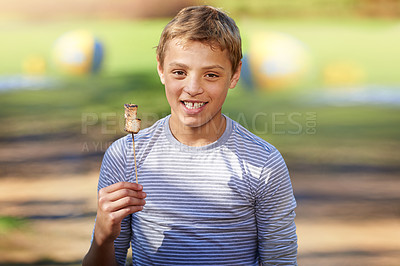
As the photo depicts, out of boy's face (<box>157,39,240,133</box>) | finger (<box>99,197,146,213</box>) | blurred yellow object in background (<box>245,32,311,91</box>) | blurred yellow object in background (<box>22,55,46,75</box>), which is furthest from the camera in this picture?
blurred yellow object in background (<box>22,55,46,75</box>)

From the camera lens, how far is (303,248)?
3.11m

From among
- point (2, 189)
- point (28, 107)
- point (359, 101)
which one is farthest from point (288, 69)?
point (2, 189)

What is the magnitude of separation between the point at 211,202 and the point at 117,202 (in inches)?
10.4

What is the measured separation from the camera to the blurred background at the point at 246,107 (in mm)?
3424

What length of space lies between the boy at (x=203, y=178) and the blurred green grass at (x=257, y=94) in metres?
3.11

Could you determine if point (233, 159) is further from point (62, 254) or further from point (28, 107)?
point (28, 107)

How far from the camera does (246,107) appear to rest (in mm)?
5391

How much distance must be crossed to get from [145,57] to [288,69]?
172 cm

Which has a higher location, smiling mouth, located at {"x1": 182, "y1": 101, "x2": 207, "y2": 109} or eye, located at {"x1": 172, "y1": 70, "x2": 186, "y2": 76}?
eye, located at {"x1": 172, "y1": 70, "x2": 186, "y2": 76}

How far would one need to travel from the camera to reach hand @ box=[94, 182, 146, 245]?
3.85 feet

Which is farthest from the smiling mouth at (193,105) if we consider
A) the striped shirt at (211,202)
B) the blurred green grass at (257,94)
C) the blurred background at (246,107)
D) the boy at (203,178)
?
the blurred green grass at (257,94)

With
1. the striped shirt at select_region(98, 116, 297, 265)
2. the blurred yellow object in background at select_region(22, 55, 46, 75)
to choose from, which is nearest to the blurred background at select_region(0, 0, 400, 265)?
the blurred yellow object in background at select_region(22, 55, 46, 75)

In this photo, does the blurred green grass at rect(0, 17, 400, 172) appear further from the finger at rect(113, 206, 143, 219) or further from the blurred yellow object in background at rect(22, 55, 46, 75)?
the finger at rect(113, 206, 143, 219)

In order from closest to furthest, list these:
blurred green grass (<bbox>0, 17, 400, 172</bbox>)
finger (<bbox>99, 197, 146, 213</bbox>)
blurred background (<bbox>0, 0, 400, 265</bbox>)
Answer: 1. finger (<bbox>99, 197, 146, 213</bbox>)
2. blurred background (<bbox>0, 0, 400, 265</bbox>)
3. blurred green grass (<bbox>0, 17, 400, 172</bbox>)
